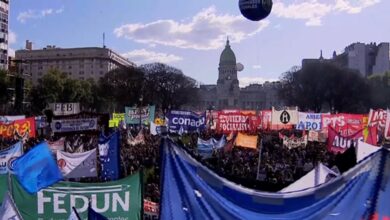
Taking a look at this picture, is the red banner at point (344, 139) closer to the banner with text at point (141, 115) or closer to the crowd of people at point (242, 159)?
the crowd of people at point (242, 159)

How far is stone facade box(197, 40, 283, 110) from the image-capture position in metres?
158

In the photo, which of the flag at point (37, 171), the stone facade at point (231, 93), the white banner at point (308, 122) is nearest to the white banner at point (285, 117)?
the white banner at point (308, 122)

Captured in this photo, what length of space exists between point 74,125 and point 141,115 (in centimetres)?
2176

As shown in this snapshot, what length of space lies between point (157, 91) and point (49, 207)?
10276cm

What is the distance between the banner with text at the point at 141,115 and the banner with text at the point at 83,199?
2536 centimetres

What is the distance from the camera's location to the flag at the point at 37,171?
7367 millimetres

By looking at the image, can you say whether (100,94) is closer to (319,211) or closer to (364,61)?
(364,61)

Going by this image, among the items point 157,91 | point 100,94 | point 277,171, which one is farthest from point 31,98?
point 277,171

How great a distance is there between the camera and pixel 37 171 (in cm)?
745

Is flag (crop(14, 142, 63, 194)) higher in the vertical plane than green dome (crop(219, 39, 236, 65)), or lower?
lower

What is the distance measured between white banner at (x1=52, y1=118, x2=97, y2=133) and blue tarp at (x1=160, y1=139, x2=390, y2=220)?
7758mm

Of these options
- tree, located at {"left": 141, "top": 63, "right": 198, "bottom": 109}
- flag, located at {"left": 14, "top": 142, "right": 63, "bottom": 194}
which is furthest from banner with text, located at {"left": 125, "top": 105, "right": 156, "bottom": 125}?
tree, located at {"left": 141, "top": 63, "right": 198, "bottom": 109}

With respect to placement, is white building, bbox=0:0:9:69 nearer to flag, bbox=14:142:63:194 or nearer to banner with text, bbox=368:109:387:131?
banner with text, bbox=368:109:387:131

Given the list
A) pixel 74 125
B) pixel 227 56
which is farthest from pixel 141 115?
pixel 227 56
